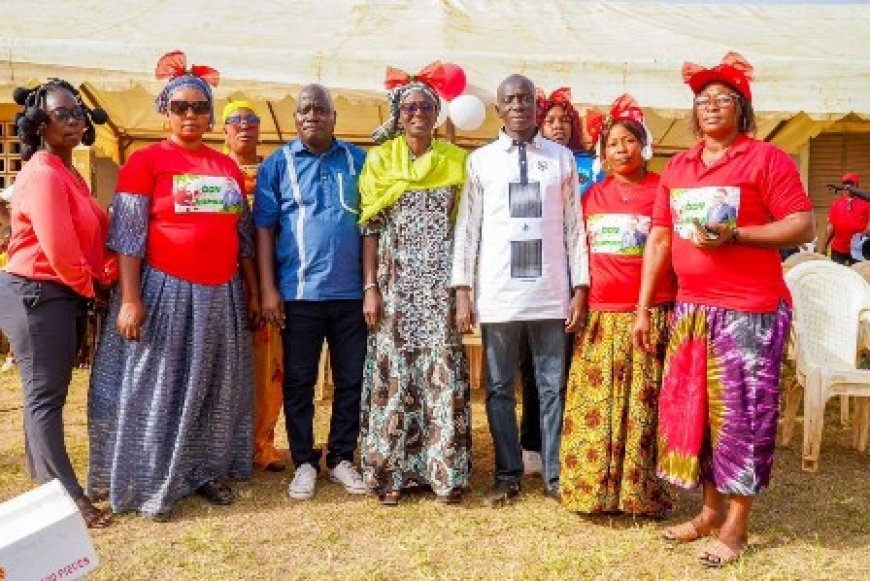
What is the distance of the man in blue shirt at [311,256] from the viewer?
373 cm

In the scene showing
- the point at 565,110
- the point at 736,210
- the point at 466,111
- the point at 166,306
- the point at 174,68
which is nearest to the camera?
the point at 736,210

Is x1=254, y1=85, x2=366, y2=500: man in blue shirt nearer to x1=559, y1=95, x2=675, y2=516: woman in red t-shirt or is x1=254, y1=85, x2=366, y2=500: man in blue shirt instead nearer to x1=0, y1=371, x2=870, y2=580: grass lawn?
x1=0, y1=371, x2=870, y2=580: grass lawn

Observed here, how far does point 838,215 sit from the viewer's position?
916 centimetres

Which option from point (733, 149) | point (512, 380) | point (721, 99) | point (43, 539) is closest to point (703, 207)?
point (733, 149)

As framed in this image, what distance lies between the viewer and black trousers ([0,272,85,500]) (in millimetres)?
3326

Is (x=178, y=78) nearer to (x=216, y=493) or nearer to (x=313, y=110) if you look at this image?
(x=313, y=110)

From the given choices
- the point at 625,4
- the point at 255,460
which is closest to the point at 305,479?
the point at 255,460

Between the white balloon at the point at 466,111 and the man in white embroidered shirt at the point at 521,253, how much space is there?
1.67 m

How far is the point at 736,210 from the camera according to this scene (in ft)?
9.86

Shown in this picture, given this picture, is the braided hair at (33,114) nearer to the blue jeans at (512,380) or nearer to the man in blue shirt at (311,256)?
the man in blue shirt at (311,256)

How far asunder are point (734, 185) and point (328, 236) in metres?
1.71

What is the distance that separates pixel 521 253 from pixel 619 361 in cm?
61

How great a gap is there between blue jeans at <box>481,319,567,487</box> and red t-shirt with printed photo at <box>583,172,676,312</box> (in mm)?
272

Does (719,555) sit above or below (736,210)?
below
